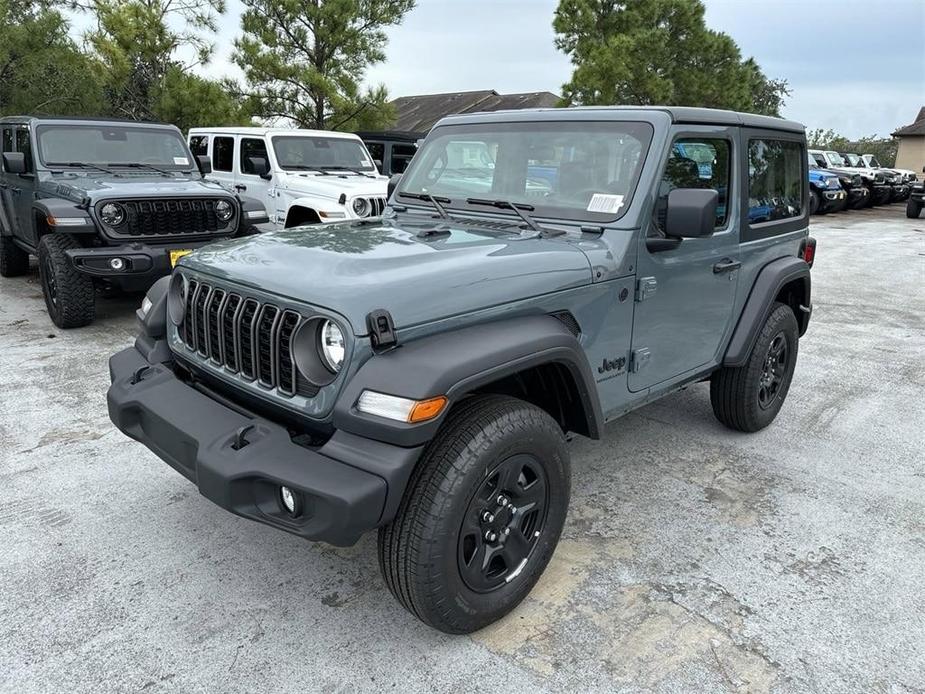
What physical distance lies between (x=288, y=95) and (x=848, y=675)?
14.5m

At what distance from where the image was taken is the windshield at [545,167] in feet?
10.0

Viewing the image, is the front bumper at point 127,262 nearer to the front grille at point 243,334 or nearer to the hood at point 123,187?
the hood at point 123,187

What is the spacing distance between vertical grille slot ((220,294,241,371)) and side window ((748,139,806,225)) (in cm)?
266

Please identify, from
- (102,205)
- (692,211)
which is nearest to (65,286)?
(102,205)

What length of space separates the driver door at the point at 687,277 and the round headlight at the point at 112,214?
16.0ft

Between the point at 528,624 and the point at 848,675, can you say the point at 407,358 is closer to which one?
the point at 528,624

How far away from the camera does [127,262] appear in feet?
19.0

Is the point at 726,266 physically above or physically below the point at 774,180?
below

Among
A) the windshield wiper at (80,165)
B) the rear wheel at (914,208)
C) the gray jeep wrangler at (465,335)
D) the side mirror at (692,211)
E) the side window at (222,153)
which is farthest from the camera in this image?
the rear wheel at (914,208)

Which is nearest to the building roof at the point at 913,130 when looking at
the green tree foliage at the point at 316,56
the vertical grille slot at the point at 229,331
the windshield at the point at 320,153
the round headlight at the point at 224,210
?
the green tree foliage at the point at 316,56

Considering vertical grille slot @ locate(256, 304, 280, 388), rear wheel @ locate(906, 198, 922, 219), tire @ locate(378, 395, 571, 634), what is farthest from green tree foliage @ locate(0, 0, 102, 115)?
rear wheel @ locate(906, 198, 922, 219)

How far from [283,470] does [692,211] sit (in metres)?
1.86

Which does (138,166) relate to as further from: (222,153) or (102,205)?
(222,153)

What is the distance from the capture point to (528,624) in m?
2.55
